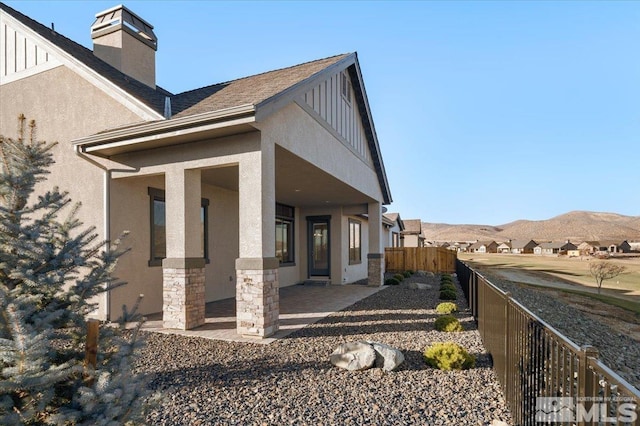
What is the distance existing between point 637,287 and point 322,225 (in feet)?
74.0

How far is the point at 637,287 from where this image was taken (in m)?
23.4

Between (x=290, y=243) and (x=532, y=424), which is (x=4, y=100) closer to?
(x=290, y=243)

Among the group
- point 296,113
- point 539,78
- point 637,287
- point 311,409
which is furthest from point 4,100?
point 637,287

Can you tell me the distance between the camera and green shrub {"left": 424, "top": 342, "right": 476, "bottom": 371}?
5.23m

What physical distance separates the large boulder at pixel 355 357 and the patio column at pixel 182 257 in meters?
3.62

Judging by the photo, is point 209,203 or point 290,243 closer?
point 209,203

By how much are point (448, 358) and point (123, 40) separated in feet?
40.8

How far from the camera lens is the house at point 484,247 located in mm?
89125

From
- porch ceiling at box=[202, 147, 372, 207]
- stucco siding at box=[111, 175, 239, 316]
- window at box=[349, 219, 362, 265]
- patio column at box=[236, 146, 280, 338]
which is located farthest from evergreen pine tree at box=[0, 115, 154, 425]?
window at box=[349, 219, 362, 265]

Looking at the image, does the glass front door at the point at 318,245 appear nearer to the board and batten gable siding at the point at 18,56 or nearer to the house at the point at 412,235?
the board and batten gable siding at the point at 18,56

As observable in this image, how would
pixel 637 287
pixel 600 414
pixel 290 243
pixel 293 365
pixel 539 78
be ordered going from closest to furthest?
pixel 600 414
pixel 293 365
pixel 290 243
pixel 539 78
pixel 637 287

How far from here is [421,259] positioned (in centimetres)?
2236

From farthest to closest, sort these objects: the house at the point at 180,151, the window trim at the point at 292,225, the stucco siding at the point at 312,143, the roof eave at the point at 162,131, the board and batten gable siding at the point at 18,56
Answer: the window trim at the point at 292,225, the board and batten gable siding at the point at 18,56, the stucco siding at the point at 312,143, the house at the point at 180,151, the roof eave at the point at 162,131

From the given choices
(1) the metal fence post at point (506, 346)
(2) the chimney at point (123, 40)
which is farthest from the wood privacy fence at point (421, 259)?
(1) the metal fence post at point (506, 346)
